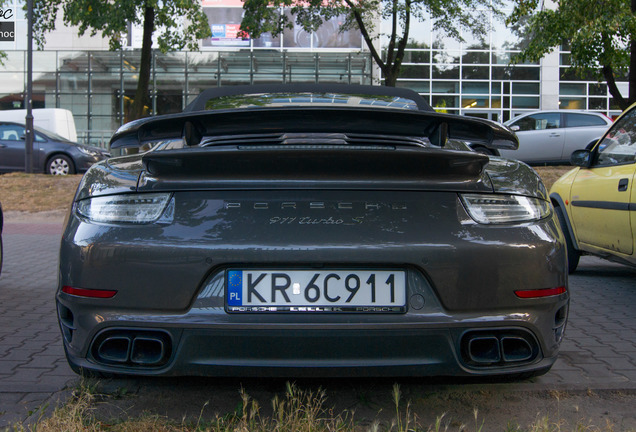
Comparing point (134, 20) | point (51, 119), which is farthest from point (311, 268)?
point (51, 119)

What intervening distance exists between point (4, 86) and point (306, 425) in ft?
110

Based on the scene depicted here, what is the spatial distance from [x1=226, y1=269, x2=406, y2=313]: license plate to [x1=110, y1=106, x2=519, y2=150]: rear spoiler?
674 millimetres

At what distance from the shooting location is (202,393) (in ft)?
9.97

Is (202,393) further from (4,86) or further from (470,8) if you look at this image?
(4,86)

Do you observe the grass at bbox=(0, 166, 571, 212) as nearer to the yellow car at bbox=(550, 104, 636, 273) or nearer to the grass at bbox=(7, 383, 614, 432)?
the yellow car at bbox=(550, 104, 636, 273)

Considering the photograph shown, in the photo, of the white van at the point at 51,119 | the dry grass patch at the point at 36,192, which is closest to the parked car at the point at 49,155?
the dry grass patch at the point at 36,192

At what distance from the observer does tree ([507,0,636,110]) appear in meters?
13.0

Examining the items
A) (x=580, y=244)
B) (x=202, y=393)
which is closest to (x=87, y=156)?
(x=580, y=244)

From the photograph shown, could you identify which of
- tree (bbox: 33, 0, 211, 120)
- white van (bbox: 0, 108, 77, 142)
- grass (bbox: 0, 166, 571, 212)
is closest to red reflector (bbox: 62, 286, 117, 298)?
grass (bbox: 0, 166, 571, 212)

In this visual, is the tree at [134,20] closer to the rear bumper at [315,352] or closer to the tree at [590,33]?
the tree at [590,33]

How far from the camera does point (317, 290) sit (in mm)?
2395

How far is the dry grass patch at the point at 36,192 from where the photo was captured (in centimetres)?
1288

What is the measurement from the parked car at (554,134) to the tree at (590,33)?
1185 millimetres

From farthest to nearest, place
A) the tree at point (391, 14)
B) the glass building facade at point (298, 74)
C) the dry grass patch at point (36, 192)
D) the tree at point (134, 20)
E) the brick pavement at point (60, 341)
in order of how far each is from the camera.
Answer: the glass building facade at point (298, 74)
the tree at point (391, 14)
the tree at point (134, 20)
the dry grass patch at point (36, 192)
the brick pavement at point (60, 341)
